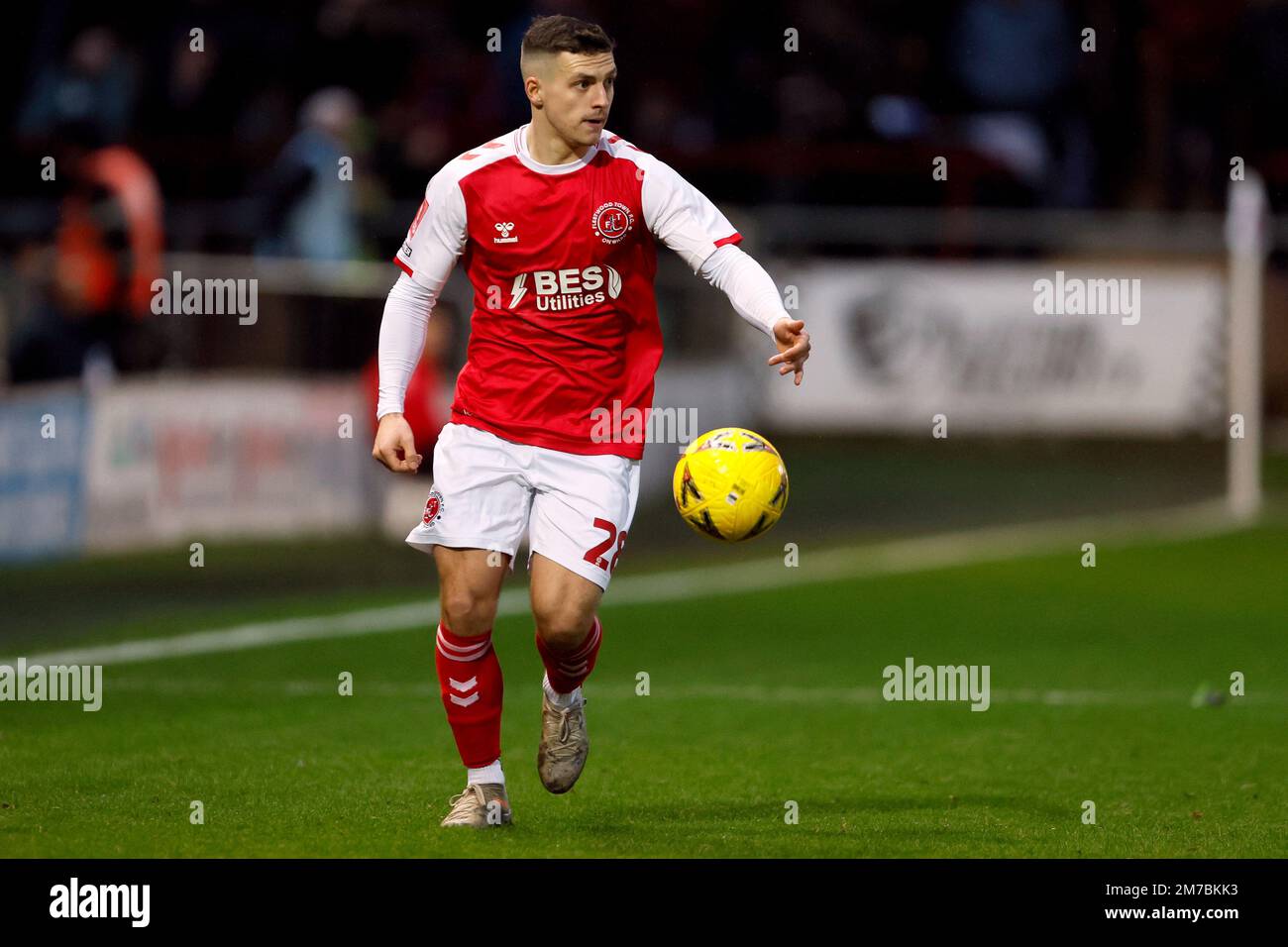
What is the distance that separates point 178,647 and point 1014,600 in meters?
5.12

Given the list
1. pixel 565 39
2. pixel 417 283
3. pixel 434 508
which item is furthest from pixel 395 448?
pixel 565 39

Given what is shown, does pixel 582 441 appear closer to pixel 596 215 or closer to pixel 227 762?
pixel 596 215

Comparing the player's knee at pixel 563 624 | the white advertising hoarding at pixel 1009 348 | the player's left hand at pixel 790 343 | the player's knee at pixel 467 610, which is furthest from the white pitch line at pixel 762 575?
the player's left hand at pixel 790 343

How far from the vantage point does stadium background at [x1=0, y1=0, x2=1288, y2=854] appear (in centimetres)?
814

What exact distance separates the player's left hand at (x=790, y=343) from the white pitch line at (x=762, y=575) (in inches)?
196

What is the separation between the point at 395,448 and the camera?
6.77m

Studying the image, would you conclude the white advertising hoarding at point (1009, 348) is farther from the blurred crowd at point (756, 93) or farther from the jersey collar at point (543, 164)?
the jersey collar at point (543, 164)

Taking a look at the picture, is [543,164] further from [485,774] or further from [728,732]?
[728,732]

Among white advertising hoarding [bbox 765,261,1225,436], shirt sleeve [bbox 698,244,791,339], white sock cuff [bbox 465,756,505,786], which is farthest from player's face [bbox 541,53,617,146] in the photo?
white advertising hoarding [bbox 765,261,1225,436]

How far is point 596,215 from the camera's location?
695cm

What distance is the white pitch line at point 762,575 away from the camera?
11055 mm

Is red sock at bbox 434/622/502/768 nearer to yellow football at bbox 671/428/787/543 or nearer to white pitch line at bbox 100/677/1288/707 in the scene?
yellow football at bbox 671/428/787/543

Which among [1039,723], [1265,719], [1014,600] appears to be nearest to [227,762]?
[1039,723]
